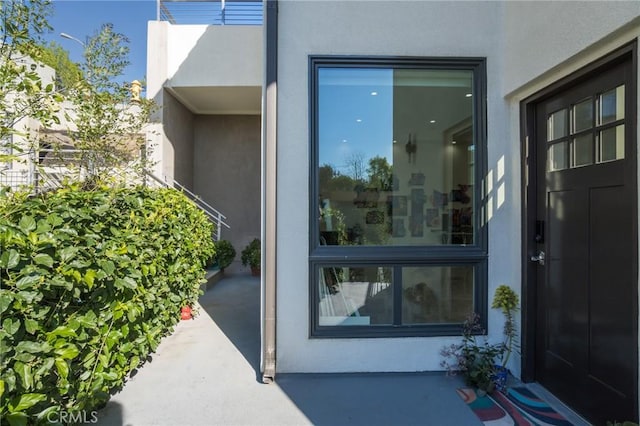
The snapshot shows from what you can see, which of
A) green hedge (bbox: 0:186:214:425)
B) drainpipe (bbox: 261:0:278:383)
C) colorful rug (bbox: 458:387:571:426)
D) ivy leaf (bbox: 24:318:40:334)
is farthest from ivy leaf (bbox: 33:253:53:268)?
colorful rug (bbox: 458:387:571:426)

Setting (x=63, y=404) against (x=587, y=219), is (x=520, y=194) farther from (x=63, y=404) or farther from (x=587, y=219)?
(x=63, y=404)

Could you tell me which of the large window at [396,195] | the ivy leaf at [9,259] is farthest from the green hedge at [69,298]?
the large window at [396,195]

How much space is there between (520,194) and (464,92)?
97 cm

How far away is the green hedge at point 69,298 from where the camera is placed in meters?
1.34

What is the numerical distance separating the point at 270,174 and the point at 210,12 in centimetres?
561

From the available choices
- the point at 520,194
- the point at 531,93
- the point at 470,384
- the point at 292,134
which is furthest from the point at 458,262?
the point at 292,134

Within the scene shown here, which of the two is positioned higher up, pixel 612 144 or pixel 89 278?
pixel 612 144

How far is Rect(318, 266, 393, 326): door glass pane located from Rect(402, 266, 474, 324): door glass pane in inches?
6.1

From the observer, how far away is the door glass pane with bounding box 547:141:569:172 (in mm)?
2452

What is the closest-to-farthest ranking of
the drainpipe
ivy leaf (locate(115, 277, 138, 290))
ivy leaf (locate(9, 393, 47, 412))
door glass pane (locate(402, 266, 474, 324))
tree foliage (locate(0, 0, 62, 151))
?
ivy leaf (locate(9, 393, 47, 412)), ivy leaf (locate(115, 277, 138, 290)), tree foliage (locate(0, 0, 62, 151)), the drainpipe, door glass pane (locate(402, 266, 474, 324))

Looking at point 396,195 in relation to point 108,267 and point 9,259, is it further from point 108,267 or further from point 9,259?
point 9,259

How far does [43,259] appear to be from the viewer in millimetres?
→ 1396

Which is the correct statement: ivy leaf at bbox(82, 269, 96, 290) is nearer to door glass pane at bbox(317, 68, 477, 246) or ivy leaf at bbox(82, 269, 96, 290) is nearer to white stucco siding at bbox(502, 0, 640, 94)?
door glass pane at bbox(317, 68, 477, 246)

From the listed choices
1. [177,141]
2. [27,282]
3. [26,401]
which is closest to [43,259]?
[27,282]
